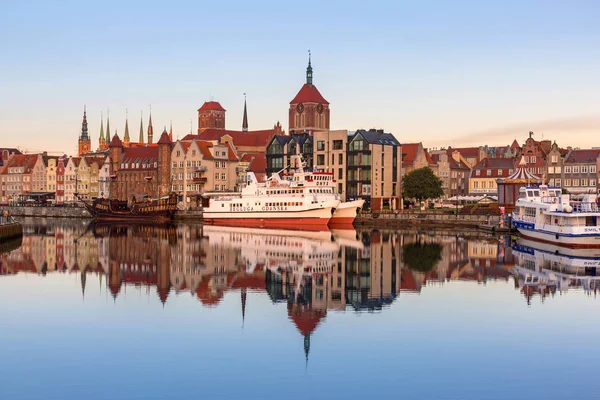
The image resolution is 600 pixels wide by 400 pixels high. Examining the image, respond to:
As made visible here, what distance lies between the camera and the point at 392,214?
8994 centimetres

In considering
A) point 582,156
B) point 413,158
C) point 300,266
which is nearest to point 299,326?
point 300,266

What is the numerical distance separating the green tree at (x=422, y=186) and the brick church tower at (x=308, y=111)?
45680mm

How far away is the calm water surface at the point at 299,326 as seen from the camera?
2102cm

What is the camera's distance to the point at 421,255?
5369 cm

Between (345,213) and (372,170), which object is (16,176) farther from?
(345,213)

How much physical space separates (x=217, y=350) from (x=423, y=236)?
4963 cm

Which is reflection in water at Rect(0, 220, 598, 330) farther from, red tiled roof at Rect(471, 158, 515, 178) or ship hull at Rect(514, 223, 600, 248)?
red tiled roof at Rect(471, 158, 515, 178)

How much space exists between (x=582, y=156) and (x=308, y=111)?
5577 centimetres

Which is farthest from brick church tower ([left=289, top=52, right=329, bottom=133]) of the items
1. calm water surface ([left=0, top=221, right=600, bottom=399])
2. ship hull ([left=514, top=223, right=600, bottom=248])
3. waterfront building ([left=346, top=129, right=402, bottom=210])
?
calm water surface ([left=0, top=221, right=600, bottom=399])

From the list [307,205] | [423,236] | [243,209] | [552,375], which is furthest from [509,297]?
[243,209]

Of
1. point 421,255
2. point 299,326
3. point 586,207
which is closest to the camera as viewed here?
point 299,326

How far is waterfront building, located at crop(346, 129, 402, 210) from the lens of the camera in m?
106

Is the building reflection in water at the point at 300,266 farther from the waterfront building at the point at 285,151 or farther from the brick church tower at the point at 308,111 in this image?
the brick church tower at the point at 308,111

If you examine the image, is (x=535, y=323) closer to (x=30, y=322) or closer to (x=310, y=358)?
(x=310, y=358)
